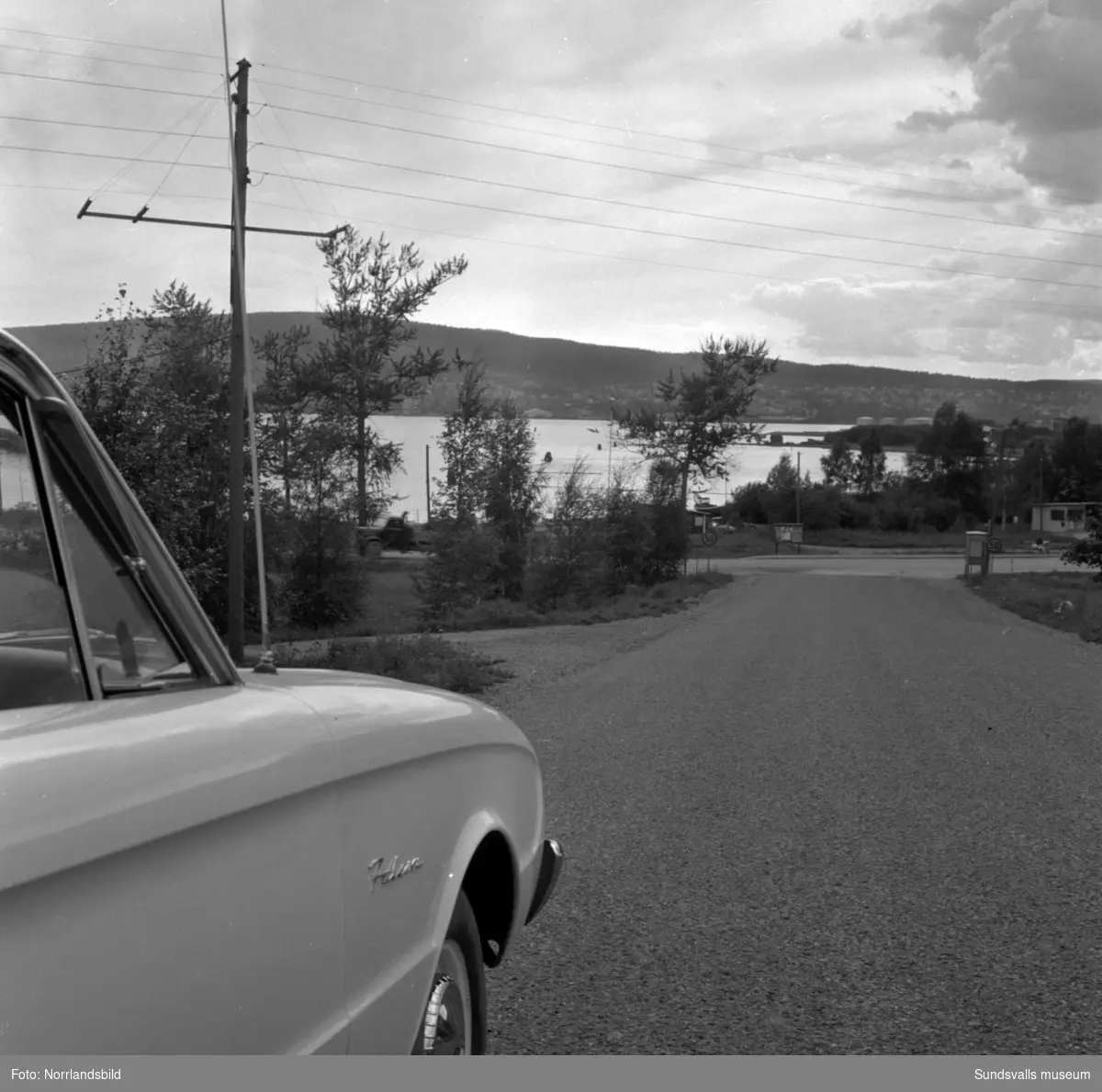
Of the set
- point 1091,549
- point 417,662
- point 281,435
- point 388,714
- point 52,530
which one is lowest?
point 1091,549

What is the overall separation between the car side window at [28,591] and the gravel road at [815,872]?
222 centimetres

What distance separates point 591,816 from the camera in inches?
278

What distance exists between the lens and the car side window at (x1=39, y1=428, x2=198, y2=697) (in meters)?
2.12

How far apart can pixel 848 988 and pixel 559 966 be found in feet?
3.13

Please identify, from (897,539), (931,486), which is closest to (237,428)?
(897,539)

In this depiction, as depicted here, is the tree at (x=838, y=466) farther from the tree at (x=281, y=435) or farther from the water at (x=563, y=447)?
the tree at (x=281, y=435)

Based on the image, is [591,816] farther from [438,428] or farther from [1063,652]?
[438,428]

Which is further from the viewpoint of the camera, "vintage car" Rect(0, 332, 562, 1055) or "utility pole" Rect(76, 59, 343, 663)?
"utility pole" Rect(76, 59, 343, 663)

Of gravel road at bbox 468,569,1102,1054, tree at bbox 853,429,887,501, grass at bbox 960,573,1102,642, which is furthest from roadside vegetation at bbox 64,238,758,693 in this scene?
tree at bbox 853,429,887,501

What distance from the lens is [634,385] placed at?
6719 cm

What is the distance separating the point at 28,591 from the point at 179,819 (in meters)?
0.59

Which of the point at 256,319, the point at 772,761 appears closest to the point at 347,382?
the point at 256,319

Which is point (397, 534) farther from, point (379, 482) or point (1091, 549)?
point (1091, 549)

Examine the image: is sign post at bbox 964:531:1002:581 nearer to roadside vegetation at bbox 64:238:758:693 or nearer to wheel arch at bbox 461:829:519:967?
roadside vegetation at bbox 64:238:758:693
